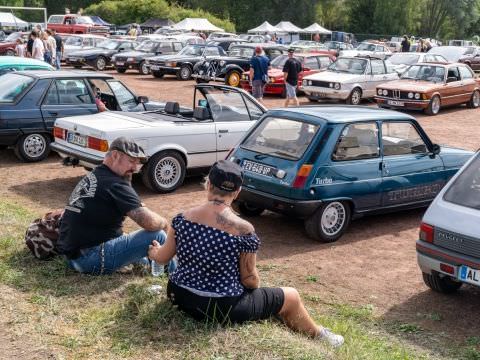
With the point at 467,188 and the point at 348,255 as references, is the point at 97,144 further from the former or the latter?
the point at 467,188

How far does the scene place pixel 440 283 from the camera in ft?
20.5

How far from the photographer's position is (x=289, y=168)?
7.55 metres

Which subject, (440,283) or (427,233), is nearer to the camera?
(427,233)

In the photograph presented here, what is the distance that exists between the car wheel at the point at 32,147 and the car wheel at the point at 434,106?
1173cm

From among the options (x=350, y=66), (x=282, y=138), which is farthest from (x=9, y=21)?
(x=282, y=138)

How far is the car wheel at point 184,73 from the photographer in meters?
26.9

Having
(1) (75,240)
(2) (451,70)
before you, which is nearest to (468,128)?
(2) (451,70)

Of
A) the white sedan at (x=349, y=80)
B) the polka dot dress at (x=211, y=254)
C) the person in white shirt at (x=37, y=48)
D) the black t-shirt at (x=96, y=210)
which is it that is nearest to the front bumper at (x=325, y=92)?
the white sedan at (x=349, y=80)

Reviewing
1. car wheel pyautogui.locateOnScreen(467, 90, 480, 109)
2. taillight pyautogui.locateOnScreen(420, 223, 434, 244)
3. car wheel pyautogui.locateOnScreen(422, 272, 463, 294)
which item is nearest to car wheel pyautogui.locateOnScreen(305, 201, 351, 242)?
car wheel pyautogui.locateOnScreen(422, 272, 463, 294)

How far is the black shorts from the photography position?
4305mm

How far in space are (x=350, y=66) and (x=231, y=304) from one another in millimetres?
17670

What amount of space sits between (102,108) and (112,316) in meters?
7.34

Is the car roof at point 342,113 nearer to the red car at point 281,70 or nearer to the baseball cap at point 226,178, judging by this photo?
the baseball cap at point 226,178

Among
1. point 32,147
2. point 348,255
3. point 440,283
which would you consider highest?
point 32,147
